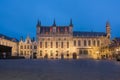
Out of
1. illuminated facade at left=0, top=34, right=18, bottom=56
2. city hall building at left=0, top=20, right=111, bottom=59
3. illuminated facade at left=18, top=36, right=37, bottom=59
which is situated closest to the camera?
city hall building at left=0, top=20, right=111, bottom=59

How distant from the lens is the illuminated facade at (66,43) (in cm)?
14325

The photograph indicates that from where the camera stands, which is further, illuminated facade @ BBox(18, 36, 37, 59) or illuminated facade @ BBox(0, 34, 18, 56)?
illuminated facade @ BBox(18, 36, 37, 59)

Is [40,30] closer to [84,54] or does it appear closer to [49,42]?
[49,42]

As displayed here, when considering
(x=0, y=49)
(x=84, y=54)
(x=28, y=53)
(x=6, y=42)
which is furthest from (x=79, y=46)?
(x=0, y=49)

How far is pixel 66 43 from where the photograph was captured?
14462 cm

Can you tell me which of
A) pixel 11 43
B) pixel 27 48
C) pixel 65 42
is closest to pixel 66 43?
pixel 65 42

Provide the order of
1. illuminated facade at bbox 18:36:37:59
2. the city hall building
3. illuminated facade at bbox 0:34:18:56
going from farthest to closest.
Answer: illuminated facade at bbox 18:36:37:59
illuminated facade at bbox 0:34:18:56
the city hall building

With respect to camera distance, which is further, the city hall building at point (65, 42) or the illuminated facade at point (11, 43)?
the illuminated facade at point (11, 43)

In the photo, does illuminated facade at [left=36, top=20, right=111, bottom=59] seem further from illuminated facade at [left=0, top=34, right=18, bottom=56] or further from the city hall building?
illuminated facade at [left=0, top=34, right=18, bottom=56]

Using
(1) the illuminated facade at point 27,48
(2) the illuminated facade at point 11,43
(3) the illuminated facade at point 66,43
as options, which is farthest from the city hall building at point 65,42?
(1) the illuminated facade at point 27,48

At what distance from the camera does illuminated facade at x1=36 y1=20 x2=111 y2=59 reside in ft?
470

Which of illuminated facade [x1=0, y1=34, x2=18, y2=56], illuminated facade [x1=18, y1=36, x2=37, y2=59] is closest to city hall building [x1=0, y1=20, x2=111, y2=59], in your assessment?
illuminated facade [x1=0, y1=34, x2=18, y2=56]

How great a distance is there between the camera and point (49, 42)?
144625mm

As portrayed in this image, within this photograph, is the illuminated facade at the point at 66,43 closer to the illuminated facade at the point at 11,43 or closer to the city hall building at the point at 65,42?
the city hall building at the point at 65,42
